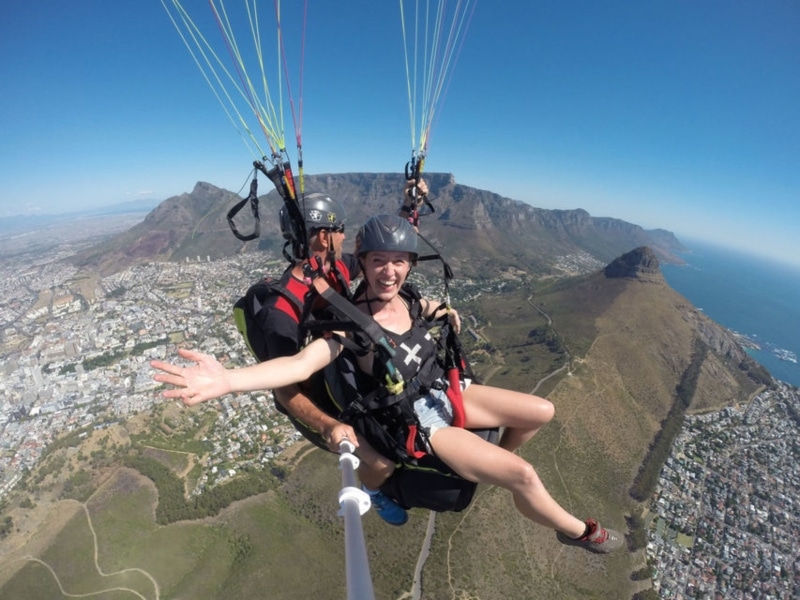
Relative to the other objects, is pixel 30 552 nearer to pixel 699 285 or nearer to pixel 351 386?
pixel 351 386

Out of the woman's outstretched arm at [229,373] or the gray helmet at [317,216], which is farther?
the gray helmet at [317,216]

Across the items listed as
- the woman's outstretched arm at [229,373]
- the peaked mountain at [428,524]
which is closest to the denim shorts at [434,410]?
the woman's outstretched arm at [229,373]

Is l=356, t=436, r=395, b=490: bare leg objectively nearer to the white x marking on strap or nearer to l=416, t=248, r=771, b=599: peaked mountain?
the white x marking on strap

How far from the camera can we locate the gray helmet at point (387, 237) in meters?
3.96

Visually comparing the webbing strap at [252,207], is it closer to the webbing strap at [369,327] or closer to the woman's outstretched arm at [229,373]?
A: the webbing strap at [369,327]

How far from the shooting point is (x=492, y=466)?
3.54 metres

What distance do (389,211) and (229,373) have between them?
165908 millimetres

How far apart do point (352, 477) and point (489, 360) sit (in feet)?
165

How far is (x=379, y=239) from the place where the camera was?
3963 mm

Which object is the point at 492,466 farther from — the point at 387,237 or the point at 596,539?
the point at 387,237

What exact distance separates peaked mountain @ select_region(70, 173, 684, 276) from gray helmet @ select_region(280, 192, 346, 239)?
96640mm

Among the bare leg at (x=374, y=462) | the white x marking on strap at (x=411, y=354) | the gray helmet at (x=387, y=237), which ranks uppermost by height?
the gray helmet at (x=387, y=237)

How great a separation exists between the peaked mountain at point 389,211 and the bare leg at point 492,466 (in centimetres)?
9914

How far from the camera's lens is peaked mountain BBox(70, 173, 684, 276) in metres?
117
